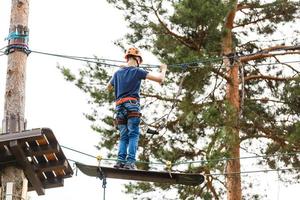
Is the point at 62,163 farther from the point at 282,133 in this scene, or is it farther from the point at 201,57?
the point at 282,133

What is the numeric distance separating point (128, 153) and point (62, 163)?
2.66 ft

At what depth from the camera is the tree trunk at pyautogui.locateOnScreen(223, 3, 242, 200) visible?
13883 millimetres

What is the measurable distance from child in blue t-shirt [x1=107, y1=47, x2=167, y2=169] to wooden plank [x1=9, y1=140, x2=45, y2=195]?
1012mm

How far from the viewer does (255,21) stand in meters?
16.8

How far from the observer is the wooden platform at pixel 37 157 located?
308 inches

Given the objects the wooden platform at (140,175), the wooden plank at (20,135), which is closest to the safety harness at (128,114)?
the wooden platform at (140,175)

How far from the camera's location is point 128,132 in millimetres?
8938

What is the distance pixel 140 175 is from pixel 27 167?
52.2 inches

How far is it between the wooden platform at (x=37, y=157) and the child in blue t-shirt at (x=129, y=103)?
77cm

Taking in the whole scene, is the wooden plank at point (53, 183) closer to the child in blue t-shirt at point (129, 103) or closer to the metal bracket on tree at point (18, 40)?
the child in blue t-shirt at point (129, 103)

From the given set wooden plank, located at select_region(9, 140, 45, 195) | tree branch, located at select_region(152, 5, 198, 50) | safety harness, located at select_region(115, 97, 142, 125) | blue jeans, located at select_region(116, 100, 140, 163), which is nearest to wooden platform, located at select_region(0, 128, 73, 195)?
wooden plank, located at select_region(9, 140, 45, 195)

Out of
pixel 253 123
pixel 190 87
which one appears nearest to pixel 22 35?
pixel 190 87

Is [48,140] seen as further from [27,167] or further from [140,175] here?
[140,175]

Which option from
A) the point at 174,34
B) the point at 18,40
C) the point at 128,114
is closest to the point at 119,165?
the point at 128,114
